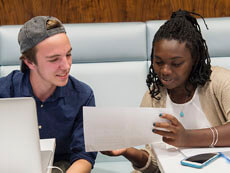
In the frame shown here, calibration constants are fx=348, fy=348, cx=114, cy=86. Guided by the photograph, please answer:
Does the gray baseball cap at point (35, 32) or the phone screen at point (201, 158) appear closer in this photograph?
the phone screen at point (201, 158)

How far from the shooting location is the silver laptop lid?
850mm

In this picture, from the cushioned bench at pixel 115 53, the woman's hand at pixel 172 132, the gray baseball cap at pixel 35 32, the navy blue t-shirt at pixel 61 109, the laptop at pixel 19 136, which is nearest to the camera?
the laptop at pixel 19 136

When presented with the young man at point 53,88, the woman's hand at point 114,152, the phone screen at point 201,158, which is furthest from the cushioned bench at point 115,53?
the phone screen at point 201,158

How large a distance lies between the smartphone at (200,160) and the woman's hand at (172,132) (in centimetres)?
9

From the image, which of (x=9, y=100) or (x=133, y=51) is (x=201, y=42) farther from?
(x=9, y=100)

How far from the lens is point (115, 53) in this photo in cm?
190

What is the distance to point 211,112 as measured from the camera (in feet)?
4.33

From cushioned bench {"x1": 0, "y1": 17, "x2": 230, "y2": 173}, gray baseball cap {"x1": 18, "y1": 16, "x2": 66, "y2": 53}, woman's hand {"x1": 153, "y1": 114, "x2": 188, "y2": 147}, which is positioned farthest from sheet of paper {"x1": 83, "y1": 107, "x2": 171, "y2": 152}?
cushioned bench {"x1": 0, "y1": 17, "x2": 230, "y2": 173}

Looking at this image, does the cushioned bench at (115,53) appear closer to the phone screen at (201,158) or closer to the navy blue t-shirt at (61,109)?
the navy blue t-shirt at (61,109)

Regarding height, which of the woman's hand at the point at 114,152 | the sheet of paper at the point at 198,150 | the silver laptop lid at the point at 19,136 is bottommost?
the woman's hand at the point at 114,152

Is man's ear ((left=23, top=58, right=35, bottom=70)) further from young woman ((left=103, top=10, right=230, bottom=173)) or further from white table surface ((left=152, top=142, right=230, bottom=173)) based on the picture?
white table surface ((left=152, top=142, right=230, bottom=173))

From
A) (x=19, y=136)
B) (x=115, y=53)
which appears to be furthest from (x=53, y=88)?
(x=115, y=53)

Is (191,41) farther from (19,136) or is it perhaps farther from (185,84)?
(19,136)

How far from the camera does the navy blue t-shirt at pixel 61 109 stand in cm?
134
